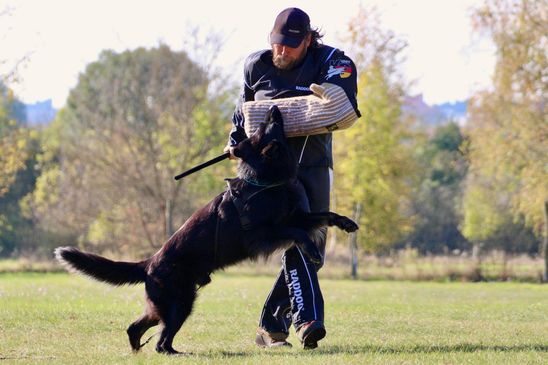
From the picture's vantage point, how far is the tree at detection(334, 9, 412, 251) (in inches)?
1121

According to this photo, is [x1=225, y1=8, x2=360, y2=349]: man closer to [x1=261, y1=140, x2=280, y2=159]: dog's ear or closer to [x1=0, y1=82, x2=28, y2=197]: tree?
[x1=261, y1=140, x2=280, y2=159]: dog's ear

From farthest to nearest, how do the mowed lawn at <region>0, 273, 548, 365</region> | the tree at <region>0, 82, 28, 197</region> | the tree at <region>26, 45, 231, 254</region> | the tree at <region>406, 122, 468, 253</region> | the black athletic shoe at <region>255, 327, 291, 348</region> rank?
the tree at <region>406, 122, 468, 253</region>, the tree at <region>26, 45, 231, 254</region>, the tree at <region>0, 82, 28, 197</region>, the black athletic shoe at <region>255, 327, 291, 348</region>, the mowed lawn at <region>0, 273, 548, 365</region>

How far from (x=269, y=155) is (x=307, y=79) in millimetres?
689

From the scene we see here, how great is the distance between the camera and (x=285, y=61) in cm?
612

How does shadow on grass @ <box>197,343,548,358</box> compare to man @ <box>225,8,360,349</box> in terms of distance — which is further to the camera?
man @ <box>225,8,360,349</box>

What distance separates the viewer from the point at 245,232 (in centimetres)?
589

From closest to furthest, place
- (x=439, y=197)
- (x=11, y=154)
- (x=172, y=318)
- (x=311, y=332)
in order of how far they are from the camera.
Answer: (x=311, y=332)
(x=172, y=318)
(x=11, y=154)
(x=439, y=197)

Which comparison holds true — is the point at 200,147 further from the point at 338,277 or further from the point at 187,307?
the point at 187,307

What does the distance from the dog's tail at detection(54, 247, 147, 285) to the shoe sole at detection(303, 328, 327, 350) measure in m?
1.27

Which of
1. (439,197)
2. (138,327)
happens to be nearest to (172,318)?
(138,327)

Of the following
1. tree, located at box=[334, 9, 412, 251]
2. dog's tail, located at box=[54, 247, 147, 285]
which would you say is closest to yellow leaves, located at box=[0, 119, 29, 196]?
tree, located at box=[334, 9, 412, 251]

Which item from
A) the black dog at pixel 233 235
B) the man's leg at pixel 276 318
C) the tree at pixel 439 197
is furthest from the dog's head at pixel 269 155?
the tree at pixel 439 197

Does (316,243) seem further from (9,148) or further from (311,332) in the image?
(9,148)

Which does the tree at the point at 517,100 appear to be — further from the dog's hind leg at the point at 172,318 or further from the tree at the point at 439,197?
the dog's hind leg at the point at 172,318
